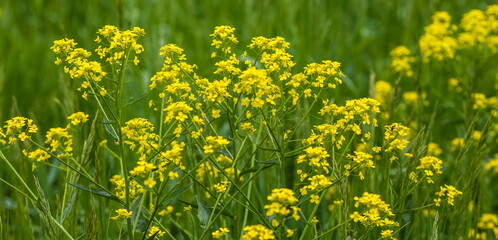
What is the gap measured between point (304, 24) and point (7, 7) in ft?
8.49

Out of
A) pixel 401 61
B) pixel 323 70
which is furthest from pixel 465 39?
pixel 323 70

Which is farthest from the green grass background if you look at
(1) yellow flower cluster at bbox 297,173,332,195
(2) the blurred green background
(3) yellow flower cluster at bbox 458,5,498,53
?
(1) yellow flower cluster at bbox 297,173,332,195

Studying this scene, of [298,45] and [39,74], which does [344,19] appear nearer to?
[298,45]

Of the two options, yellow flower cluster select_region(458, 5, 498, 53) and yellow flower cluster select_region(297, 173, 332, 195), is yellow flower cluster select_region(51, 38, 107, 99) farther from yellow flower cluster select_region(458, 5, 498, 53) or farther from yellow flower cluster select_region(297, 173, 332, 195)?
yellow flower cluster select_region(458, 5, 498, 53)

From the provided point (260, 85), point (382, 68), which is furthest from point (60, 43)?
point (382, 68)

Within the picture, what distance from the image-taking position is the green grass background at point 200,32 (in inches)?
173

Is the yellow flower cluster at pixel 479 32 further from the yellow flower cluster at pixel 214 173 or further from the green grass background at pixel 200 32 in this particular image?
the yellow flower cluster at pixel 214 173

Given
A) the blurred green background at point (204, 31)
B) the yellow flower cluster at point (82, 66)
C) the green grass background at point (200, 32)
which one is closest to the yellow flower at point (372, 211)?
the yellow flower cluster at point (82, 66)

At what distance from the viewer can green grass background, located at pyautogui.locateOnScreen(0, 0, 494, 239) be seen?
438 centimetres

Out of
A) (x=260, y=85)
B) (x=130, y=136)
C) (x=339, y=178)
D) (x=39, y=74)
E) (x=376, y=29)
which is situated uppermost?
(x=376, y=29)

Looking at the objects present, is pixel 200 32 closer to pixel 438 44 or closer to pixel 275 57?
pixel 438 44

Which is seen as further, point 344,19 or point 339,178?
point 344,19

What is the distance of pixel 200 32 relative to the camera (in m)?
5.07

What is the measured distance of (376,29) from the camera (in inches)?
228
